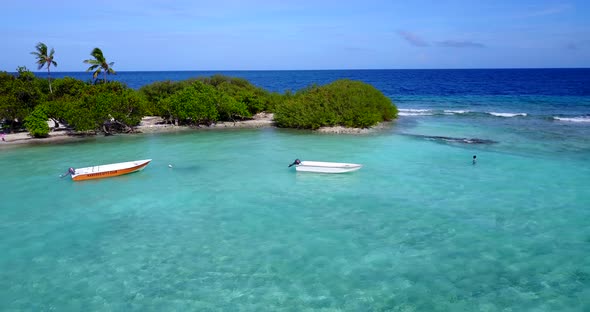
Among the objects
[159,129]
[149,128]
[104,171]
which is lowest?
[104,171]

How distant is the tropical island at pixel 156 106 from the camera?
45994 mm

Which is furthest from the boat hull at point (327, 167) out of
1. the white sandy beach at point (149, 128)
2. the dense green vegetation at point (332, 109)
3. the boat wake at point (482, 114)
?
the boat wake at point (482, 114)

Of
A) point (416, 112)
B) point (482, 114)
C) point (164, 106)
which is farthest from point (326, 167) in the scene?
point (482, 114)

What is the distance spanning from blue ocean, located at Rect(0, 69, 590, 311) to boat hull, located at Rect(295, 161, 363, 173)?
1.95ft

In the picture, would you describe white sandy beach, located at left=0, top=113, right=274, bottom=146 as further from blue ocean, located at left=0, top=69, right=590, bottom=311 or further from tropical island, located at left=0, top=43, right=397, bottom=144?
blue ocean, located at left=0, top=69, right=590, bottom=311

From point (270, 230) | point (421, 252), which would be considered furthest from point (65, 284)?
point (421, 252)

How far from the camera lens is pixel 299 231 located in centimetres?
2153

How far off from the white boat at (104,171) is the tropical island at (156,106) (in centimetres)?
1709

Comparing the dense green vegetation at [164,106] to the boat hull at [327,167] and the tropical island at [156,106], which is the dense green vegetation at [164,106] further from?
the boat hull at [327,167]

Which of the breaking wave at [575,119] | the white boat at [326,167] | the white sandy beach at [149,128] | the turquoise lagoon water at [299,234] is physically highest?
the breaking wave at [575,119]

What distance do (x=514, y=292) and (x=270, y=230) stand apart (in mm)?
11540

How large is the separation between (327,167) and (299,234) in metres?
10.8

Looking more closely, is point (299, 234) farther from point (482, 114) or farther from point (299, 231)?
point (482, 114)

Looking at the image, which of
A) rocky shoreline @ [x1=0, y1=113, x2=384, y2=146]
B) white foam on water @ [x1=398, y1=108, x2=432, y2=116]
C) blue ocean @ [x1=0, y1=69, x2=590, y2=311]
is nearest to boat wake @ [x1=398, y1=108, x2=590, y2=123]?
white foam on water @ [x1=398, y1=108, x2=432, y2=116]
